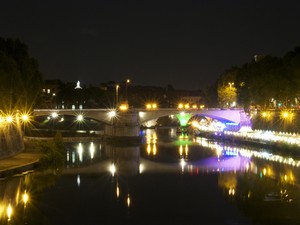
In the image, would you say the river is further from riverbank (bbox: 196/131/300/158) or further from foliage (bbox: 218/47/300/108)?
foliage (bbox: 218/47/300/108)

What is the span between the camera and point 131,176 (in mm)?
35625

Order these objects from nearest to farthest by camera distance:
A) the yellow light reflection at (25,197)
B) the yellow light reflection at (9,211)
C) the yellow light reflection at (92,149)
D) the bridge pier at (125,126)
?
the yellow light reflection at (9,211) → the yellow light reflection at (25,197) → the yellow light reflection at (92,149) → the bridge pier at (125,126)

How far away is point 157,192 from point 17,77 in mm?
16305

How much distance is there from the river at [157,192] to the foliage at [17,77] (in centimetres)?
619

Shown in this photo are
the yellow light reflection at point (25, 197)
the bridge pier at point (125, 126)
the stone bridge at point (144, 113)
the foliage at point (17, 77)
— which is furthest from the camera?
the stone bridge at point (144, 113)

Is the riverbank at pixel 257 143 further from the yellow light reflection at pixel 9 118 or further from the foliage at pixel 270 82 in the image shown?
the yellow light reflection at pixel 9 118

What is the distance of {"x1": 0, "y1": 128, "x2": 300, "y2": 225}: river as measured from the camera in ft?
78.6

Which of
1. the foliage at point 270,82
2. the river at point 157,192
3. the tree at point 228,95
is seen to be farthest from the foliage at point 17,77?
the tree at point 228,95

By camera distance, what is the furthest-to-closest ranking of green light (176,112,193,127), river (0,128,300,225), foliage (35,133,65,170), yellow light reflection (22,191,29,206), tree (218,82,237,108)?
tree (218,82,237,108), green light (176,112,193,127), foliage (35,133,65,170), yellow light reflection (22,191,29,206), river (0,128,300,225)

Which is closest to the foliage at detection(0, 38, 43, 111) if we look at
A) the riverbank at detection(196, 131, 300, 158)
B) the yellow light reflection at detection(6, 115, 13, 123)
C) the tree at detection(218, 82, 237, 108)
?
the yellow light reflection at detection(6, 115, 13, 123)

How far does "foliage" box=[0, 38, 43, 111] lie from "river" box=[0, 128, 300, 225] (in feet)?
20.3

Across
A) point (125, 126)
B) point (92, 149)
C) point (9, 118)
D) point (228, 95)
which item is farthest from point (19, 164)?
point (228, 95)

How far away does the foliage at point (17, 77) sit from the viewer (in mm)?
38844

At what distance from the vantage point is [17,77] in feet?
133
